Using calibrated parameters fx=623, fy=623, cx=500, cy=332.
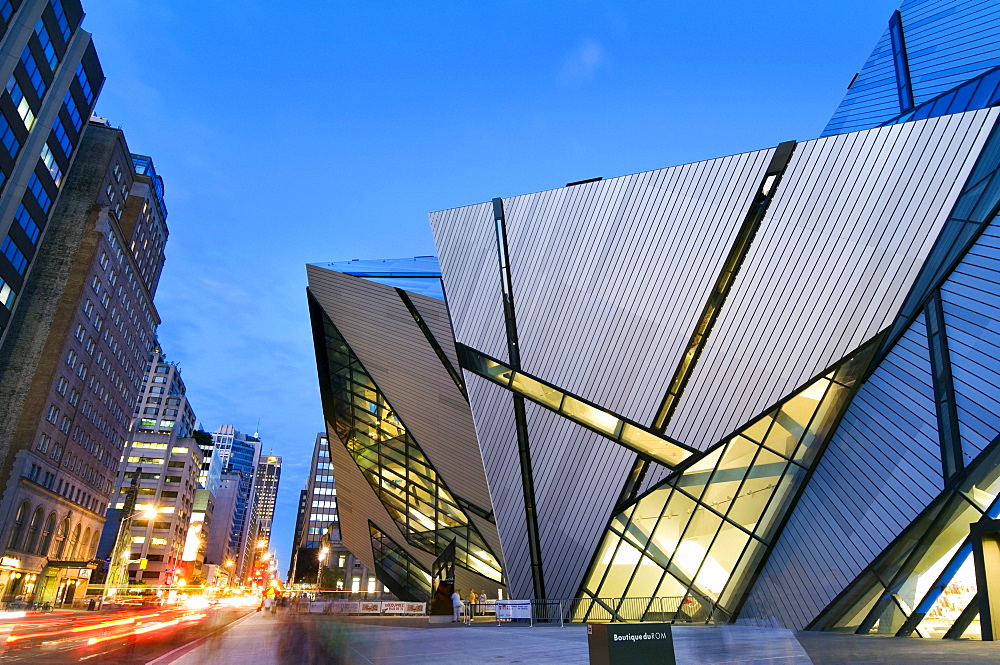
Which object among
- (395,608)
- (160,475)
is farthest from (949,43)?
(160,475)

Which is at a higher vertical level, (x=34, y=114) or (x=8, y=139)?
(x=34, y=114)

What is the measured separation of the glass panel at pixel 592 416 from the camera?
21750 millimetres

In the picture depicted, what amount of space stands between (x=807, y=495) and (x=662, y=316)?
288 inches

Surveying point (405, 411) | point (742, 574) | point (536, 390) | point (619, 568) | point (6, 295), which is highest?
point (6, 295)

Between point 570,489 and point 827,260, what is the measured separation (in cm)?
1160

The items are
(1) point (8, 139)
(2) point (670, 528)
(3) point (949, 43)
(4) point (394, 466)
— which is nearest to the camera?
(2) point (670, 528)

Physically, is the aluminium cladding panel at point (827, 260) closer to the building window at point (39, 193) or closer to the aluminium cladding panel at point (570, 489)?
the aluminium cladding panel at point (570, 489)

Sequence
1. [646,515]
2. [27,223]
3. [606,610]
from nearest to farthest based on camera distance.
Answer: [646,515] → [606,610] → [27,223]

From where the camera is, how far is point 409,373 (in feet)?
99.6

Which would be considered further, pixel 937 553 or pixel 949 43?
pixel 949 43

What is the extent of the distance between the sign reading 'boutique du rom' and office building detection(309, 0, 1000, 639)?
10.3 meters

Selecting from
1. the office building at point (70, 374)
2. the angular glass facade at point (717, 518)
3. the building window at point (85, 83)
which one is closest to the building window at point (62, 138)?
the office building at point (70, 374)

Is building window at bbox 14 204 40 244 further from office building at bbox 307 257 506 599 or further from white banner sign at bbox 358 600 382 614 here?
white banner sign at bbox 358 600 382 614

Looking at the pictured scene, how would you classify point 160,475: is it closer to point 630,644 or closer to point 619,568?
point 619,568
